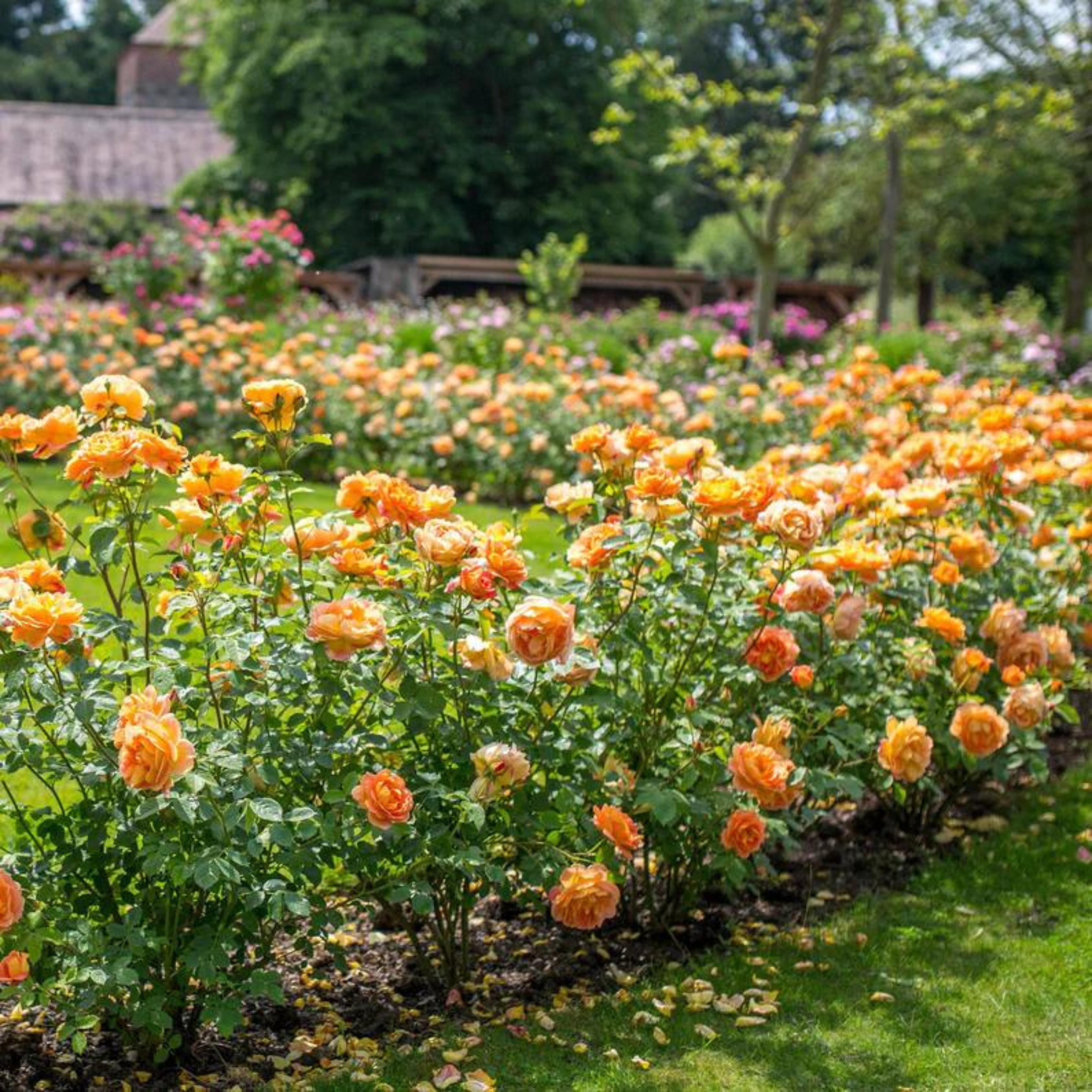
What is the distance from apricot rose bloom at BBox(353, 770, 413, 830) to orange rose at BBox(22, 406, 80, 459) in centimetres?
81

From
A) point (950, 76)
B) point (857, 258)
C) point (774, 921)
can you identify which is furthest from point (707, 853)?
point (857, 258)

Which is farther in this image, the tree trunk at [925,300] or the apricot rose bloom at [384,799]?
the tree trunk at [925,300]

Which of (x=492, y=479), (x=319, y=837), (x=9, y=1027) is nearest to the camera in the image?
(x=319, y=837)

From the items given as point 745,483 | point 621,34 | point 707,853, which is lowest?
point 707,853

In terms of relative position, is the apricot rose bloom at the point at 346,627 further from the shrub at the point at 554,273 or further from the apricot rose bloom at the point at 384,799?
the shrub at the point at 554,273

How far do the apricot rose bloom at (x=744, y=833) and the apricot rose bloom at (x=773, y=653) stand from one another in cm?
31

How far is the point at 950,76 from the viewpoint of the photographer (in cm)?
1750

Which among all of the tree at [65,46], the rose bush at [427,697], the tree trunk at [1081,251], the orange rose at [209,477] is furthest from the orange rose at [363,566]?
the tree at [65,46]

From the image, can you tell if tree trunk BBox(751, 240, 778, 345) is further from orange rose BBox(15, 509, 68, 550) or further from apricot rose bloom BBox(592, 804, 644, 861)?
orange rose BBox(15, 509, 68, 550)

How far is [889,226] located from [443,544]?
17.3 m

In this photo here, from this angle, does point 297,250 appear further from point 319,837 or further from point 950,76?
point 319,837

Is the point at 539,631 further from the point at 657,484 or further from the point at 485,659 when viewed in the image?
the point at 657,484

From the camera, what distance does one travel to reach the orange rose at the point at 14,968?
2201mm

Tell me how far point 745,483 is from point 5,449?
1428 millimetres
